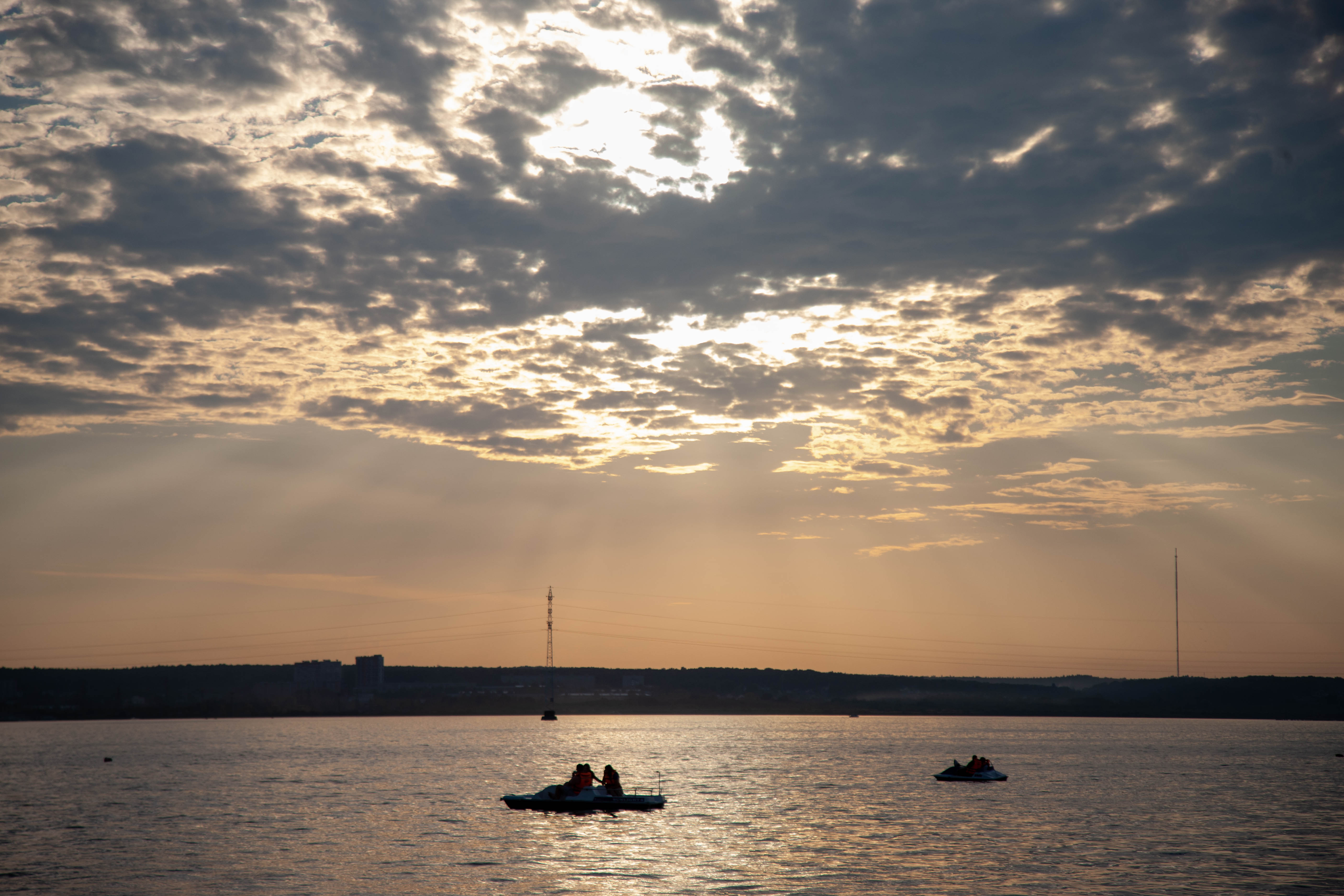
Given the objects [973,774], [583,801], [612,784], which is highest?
[612,784]

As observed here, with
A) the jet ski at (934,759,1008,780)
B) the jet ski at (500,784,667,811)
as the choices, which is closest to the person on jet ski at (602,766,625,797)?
the jet ski at (500,784,667,811)

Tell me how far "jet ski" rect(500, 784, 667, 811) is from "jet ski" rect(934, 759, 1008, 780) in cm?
4867

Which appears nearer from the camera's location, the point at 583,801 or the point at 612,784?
the point at 612,784

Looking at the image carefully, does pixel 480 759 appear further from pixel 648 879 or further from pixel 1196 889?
pixel 1196 889

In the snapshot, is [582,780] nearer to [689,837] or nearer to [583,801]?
[583,801]

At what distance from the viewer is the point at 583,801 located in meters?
92.1

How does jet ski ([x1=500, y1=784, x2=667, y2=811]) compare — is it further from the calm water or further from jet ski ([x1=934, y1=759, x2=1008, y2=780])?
jet ski ([x1=934, y1=759, x2=1008, y2=780])

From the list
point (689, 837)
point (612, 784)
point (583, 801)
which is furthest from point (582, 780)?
point (689, 837)

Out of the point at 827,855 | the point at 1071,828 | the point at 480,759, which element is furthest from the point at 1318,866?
the point at 480,759

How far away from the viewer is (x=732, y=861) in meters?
70.2

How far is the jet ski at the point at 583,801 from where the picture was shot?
301ft

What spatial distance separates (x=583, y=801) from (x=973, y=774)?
5979cm

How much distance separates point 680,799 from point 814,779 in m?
38.7

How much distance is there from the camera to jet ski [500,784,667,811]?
3615 inches
